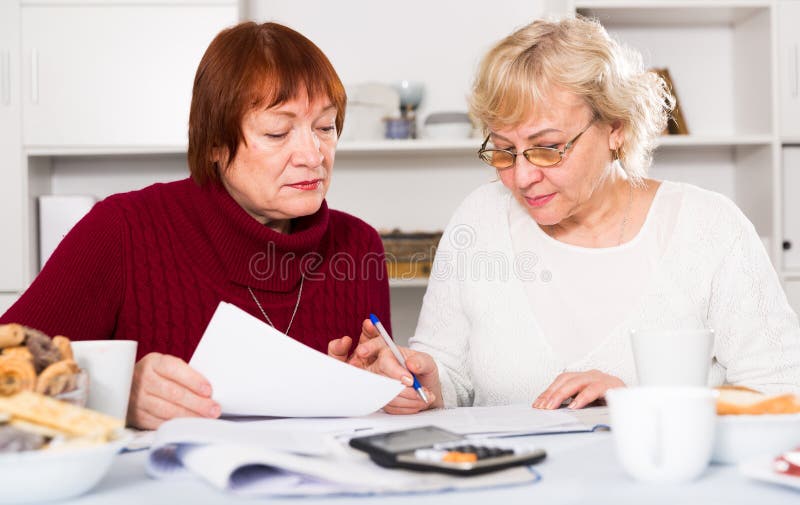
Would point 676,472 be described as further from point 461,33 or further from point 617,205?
point 461,33

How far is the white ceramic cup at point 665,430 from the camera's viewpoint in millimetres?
713

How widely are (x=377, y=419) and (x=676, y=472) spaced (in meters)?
0.52

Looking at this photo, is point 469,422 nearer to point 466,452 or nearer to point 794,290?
point 466,452

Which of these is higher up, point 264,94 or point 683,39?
point 683,39

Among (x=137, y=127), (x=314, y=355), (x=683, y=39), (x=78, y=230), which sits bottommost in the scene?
(x=314, y=355)

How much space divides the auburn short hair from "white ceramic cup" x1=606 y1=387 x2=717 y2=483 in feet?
3.23

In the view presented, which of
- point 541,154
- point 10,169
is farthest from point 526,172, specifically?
point 10,169

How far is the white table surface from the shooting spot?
0.70m

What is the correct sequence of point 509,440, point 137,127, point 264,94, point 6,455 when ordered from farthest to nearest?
point 137,127 → point 264,94 → point 509,440 → point 6,455

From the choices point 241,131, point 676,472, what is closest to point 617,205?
point 241,131

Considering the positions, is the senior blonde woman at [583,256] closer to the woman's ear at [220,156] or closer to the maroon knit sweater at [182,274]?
the maroon knit sweater at [182,274]

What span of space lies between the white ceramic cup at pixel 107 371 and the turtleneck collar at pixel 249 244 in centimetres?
58

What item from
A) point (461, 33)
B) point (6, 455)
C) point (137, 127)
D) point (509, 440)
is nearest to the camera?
point (6, 455)

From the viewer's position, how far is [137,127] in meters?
2.85
